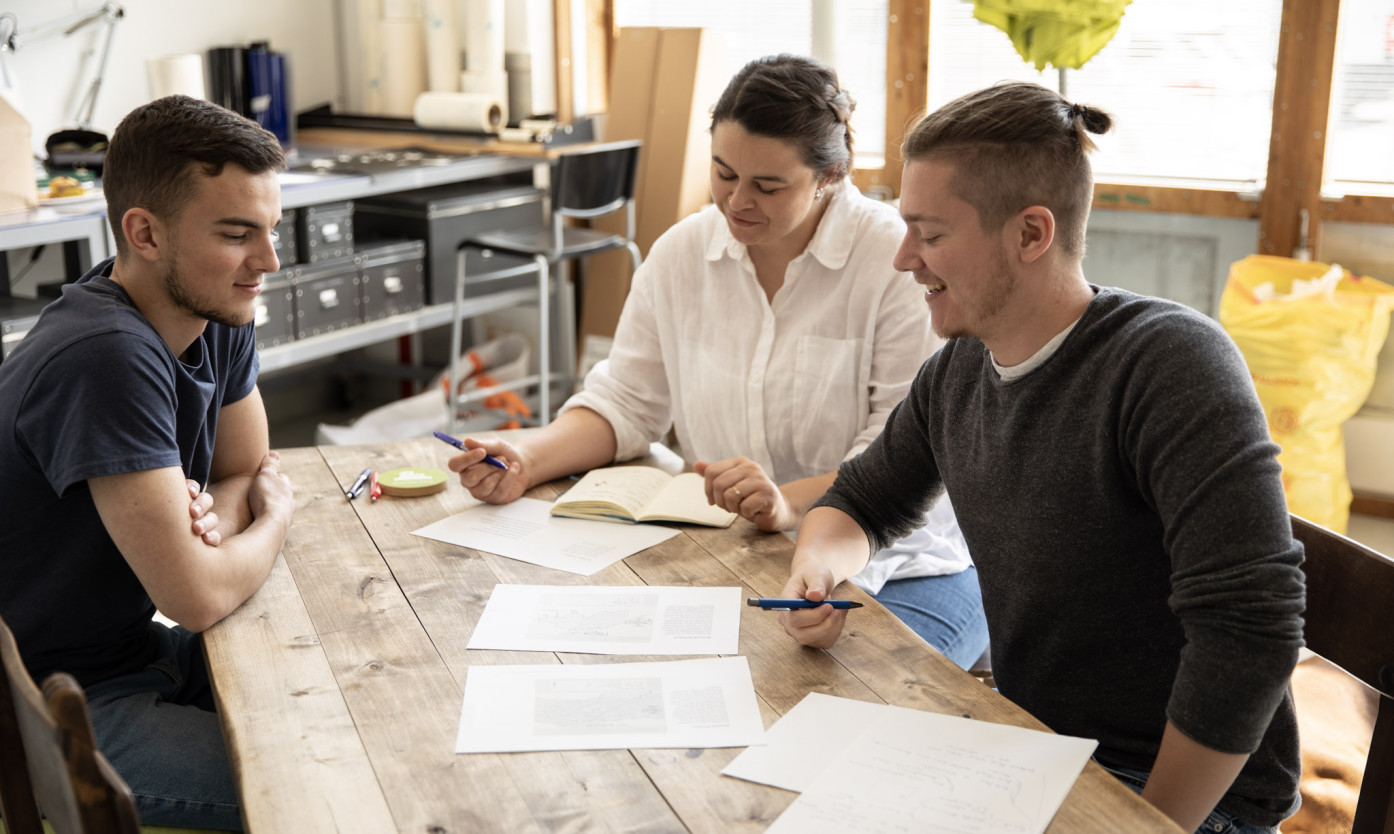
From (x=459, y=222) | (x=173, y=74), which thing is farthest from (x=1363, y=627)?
(x=173, y=74)

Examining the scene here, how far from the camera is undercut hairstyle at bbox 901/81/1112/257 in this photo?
1.31m

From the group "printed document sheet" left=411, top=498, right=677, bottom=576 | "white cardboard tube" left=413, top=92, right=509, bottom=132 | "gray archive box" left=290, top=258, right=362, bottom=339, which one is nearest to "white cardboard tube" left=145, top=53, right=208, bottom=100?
"gray archive box" left=290, top=258, right=362, bottom=339

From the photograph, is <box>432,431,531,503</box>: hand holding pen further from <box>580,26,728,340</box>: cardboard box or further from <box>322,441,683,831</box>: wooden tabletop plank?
<box>580,26,728,340</box>: cardboard box

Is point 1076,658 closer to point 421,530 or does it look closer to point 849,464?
point 849,464

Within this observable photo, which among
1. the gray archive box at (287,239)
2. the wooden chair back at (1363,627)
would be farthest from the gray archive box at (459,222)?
the wooden chair back at (1363,627)

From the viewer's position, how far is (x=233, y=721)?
3.92 feet

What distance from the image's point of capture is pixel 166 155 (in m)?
1.49

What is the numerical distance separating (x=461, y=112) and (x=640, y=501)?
286 cm

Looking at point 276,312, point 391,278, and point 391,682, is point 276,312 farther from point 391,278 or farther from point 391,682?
point 391,682

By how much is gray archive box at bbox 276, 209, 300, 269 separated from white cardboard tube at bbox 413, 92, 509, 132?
3.16 feet

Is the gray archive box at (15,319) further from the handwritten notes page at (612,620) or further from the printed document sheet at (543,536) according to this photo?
the handwritten notes page at (612,620)

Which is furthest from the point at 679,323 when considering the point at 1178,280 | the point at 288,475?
the point at 1178,280

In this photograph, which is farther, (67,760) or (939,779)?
(939,779)

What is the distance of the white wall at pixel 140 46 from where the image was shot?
3795mm
